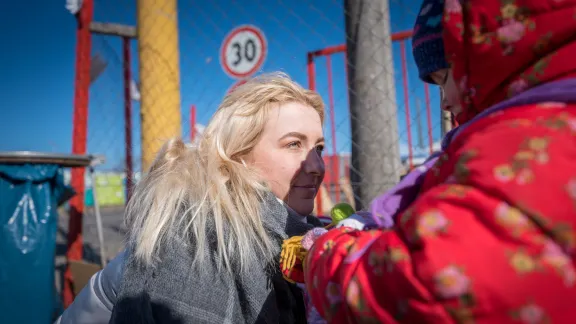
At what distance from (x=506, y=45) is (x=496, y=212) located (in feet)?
0.93

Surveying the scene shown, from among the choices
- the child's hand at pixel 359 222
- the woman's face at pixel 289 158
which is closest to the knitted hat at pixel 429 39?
the child's hand at pixel 359 222

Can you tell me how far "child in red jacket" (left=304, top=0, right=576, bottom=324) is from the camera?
47 cm

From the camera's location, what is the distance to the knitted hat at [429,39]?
2.53 ft

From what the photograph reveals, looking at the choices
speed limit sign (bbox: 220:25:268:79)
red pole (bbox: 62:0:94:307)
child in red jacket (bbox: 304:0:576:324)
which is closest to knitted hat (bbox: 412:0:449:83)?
child in red jacket (bbox: 304:0:576:324)

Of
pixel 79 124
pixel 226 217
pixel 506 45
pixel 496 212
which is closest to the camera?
pixel 496 212

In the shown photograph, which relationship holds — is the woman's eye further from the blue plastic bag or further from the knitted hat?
the blue plastic bag

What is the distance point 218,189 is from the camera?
1188mm

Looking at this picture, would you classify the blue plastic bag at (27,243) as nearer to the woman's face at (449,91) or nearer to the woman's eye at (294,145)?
the woman's eye at (294,145)

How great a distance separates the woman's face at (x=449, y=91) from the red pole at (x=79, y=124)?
3399 mm

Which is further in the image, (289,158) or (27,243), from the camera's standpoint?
(27,243)

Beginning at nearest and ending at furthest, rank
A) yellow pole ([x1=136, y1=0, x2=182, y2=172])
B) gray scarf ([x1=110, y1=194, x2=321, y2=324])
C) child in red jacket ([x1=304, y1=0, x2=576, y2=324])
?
child in red jacket ([x1=304, y1=0, x2=576, y2=324]), gray scarf ([x1=110, y1=194, x2=321, y2=324]), yellow pole ([x1=136, y1=0, x2=182, y2=172])

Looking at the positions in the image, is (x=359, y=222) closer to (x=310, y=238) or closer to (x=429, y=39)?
(x=310, y=238)

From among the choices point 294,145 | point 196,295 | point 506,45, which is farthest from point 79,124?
point 506,45

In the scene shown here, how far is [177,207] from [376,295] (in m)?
0.74
